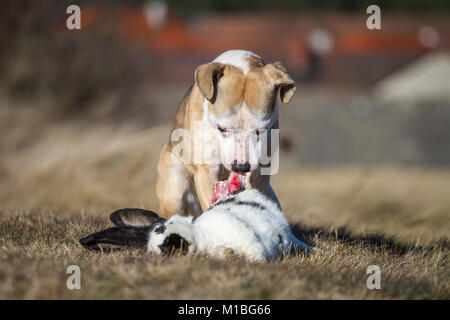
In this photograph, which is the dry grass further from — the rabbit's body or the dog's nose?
the dog's nose

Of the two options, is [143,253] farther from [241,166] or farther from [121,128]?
[121,128]

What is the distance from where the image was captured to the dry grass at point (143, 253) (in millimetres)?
3311

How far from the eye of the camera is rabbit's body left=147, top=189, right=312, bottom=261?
3.81 m

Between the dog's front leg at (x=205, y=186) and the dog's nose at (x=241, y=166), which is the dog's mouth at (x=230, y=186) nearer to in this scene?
the dog's nose at (x=241, y=166)

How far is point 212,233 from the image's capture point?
3.90 meters

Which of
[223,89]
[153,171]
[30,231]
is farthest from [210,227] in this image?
[153,171]

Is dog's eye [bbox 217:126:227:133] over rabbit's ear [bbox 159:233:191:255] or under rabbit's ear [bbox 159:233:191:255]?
over

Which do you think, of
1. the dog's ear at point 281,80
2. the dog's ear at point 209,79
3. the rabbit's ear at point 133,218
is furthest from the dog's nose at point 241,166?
the rabbit's ear at point 133,218

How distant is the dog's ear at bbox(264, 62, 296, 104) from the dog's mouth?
741mm

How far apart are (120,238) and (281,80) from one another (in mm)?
1748

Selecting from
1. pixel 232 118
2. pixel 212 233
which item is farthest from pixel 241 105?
pixel 212 233

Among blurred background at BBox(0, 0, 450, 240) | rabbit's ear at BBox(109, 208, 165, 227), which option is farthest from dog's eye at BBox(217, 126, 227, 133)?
blurred background at BBox(0, 0, 450, 240)

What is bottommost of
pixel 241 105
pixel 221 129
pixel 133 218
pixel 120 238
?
pixel 120 238
